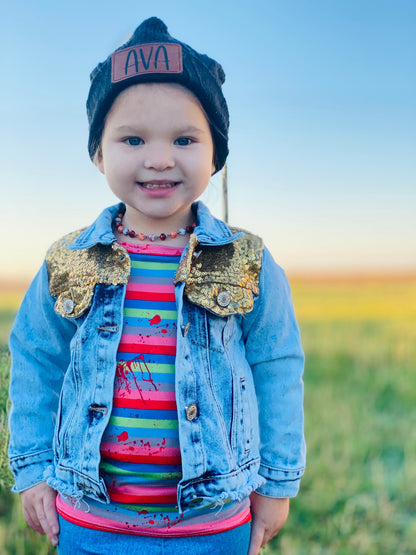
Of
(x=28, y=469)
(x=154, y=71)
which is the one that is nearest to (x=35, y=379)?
(x=28, y=469)

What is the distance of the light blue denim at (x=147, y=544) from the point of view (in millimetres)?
1396

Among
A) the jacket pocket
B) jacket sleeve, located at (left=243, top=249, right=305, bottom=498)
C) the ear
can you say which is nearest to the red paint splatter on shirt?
the jacket pocket

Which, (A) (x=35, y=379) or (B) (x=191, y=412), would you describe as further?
(A) (x=35, y=379)

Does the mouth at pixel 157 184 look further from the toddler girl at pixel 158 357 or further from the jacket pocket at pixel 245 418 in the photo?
the jacket pocket at pixel 245 418

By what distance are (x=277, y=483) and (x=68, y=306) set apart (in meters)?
0.80

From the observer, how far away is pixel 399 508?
3.43 m

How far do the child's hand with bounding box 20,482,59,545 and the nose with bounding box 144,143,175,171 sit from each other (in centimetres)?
99

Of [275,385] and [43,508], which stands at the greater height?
[275,385]

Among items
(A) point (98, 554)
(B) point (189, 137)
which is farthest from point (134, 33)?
(A) point (98, 554)

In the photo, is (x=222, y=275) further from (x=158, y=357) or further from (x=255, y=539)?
(x=255, y=539)

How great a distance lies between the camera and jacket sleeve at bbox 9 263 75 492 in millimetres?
1587

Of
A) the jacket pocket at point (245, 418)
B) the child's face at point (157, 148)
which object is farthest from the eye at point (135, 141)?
the jacket pocket at point (245, 418)

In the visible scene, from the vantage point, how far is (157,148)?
1.43 m

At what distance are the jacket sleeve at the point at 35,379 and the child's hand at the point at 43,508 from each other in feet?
0.09
